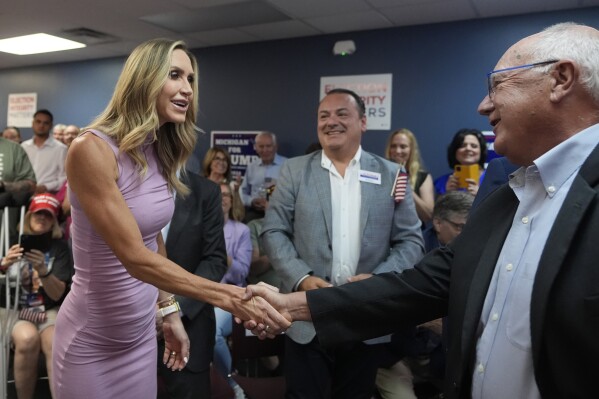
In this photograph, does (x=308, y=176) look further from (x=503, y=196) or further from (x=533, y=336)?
(x=533, y=336)

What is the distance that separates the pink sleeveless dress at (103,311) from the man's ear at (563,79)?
1.18 meters

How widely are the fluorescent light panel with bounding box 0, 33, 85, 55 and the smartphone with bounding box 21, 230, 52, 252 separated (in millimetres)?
4706

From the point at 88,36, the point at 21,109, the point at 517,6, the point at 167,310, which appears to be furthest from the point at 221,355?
the point at 21,109

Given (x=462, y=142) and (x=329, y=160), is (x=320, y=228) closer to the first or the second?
(x=329, y=160)

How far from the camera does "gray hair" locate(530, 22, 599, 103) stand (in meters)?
1.05

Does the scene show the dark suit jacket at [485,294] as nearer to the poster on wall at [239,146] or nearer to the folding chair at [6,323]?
the folding chair at [6,323]

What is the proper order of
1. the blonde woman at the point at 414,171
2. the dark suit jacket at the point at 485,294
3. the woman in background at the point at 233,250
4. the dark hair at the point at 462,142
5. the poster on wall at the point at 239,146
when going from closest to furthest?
the dark suit jacket at the point at 485,294, the woman in background at the point at 233,250, the blonde woman at the point at 414,171, the dark hair at the point at 462,142, the poster on wall at the point at 239,146

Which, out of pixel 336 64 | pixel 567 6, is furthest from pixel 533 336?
pixel 336 64

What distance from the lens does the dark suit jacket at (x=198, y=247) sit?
225cm

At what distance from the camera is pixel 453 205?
2666mm

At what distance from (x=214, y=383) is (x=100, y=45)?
5746mm

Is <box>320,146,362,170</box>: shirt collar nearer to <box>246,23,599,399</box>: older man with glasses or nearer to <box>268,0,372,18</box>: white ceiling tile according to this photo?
<box>246,23,599,399</box>: older man with glasses

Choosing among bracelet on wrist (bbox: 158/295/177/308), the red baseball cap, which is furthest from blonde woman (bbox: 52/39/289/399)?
the red baseball cap

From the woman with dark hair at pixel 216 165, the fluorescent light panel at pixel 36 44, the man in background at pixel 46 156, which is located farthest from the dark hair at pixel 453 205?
the fluorescent light panel at pixel 36 44
